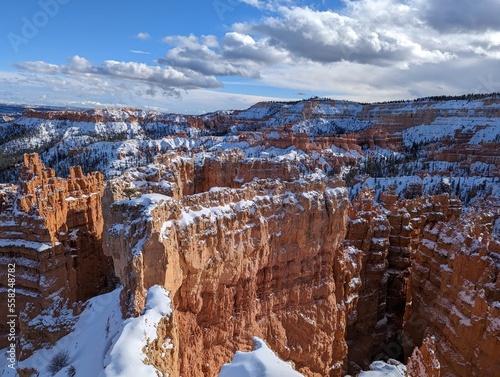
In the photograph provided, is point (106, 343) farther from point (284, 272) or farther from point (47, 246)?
→ point (47, 246)

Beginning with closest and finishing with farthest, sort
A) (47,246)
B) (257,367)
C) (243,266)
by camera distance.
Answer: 1. (257,367)
2. (243,266)
3. (47,246)

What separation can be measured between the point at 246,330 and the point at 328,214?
5.50 m

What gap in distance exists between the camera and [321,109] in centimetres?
16512

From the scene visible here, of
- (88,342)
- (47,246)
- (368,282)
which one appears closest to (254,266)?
(88,342)

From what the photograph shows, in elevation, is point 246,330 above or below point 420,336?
above

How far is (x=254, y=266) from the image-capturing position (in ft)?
41.2

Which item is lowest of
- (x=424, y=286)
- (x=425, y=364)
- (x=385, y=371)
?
(x=385, y=371)

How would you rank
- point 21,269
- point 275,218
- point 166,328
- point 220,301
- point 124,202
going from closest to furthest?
1. point 166,328
2. point 124,202
3. point 220,301
4. point 275,218
5. point 21,269

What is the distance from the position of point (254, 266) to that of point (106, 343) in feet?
17.2

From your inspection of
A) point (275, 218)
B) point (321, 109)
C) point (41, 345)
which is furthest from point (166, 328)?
point (321, 109)

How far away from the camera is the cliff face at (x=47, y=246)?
56.0ft

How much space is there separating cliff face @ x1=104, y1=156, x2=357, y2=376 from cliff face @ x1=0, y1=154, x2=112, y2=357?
775 cm

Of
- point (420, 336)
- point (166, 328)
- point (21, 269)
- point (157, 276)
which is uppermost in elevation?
point (157, 276)

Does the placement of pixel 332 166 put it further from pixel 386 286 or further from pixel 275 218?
pixel 275 218
